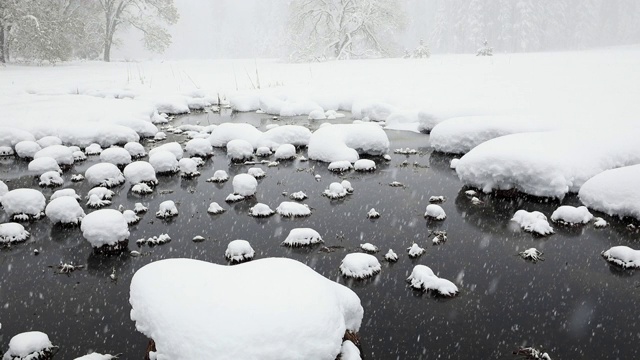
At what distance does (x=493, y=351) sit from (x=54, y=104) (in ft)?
37.0

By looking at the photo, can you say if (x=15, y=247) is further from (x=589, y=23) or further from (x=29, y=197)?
(x=589, y=23)

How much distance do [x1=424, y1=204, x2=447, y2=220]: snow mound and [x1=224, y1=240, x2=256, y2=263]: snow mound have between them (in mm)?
2111

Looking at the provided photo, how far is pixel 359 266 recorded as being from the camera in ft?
12.6

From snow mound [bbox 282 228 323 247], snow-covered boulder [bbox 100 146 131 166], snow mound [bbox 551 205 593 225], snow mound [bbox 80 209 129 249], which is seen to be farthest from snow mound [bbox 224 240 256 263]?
snow-covered boulder [bbox 100 146 131 166]

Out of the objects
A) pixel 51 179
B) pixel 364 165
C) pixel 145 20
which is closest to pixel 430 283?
pixel 364 165

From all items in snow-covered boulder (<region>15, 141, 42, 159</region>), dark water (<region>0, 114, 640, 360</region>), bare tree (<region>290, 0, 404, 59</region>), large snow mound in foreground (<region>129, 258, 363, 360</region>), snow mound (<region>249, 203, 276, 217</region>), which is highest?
bare tree (<region>290, 0, 404, 59</region>)

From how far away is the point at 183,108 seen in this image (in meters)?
11.9

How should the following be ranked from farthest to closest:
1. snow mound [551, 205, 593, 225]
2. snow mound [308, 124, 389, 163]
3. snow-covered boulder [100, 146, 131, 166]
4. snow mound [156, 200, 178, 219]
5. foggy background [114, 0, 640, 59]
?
1. foggy background [114, 0, 640, 59]
2. snow mound [308, 124, 389, 163]
3. snow-covered boulder [100, 146, 131, 166]
4. snow mound [156, 200, 178, 219]
5. snow mound [551, 205, 593, 225]

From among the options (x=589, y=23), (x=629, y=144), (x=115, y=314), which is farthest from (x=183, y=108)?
(x=589, y=23)

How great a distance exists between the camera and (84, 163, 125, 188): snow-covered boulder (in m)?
5.97

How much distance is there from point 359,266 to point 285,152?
3.79 meters

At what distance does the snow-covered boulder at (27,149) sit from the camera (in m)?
7.35

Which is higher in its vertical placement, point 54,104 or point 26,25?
point 26,25

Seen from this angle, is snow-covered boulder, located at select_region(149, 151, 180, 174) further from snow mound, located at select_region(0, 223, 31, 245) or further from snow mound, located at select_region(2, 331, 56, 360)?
snow mound, located at select_region(2, 331, 56, 360)
